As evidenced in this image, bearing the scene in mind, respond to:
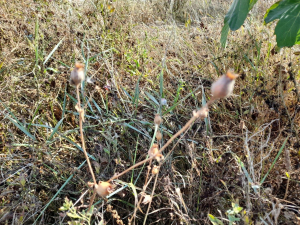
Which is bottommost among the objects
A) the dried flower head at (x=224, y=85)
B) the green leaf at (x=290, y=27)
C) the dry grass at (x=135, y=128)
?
the dry grass at (x=135, y=128)

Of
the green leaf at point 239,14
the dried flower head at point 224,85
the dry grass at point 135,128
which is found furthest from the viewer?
the green leaf at point 239,14

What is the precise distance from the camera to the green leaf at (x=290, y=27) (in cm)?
110

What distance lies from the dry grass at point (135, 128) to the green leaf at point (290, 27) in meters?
0.18

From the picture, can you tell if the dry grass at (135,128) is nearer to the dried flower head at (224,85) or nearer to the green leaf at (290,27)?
the green leaf at (290,27)

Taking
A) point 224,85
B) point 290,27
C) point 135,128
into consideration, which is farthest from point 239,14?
point 224,85

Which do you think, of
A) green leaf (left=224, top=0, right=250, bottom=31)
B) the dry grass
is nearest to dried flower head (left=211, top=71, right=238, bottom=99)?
the dry grass

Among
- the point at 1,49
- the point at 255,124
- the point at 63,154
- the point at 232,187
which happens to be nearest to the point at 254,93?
the point at 255,124

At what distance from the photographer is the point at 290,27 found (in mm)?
1107

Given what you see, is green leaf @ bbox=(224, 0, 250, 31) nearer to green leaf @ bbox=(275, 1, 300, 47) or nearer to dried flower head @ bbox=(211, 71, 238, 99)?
green leaf @ bbox=(275, 1, 300, 47)

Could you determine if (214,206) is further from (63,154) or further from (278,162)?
(63,154)

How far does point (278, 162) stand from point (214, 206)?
388 mm

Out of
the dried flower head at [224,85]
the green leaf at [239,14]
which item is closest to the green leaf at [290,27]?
the green leaf at [239,14]

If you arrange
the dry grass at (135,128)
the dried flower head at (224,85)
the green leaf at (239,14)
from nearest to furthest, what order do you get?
the dried flower head at (224,85) < the dry grass at (135,128) < the green leaf at (239,14)

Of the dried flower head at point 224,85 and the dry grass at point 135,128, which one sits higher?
the dried flower head at point 224,85
